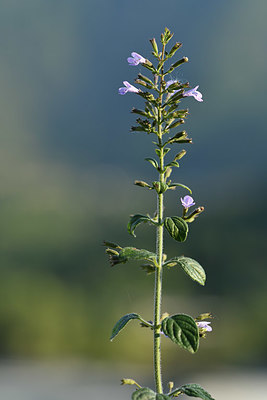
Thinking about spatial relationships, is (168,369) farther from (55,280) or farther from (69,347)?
Result: (55,280)

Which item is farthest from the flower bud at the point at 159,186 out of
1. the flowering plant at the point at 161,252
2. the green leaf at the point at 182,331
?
the green leaf at the point at 182,331

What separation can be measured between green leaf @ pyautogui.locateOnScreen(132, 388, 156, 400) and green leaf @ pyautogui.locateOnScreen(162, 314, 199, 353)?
0.06m

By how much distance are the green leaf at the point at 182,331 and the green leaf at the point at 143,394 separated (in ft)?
0.21

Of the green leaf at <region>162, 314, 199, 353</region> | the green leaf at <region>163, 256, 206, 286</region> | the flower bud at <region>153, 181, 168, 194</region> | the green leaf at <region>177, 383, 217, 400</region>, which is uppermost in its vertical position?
the flower bud at <region>153, 181, 168, 194</region>

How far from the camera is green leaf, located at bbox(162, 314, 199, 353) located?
48 cm

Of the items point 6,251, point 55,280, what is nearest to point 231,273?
point 55,280

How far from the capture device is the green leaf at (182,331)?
480mm

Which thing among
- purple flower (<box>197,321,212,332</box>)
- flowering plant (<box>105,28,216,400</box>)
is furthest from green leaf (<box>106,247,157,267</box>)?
purple flower (<box>197,321,212,332</box>)

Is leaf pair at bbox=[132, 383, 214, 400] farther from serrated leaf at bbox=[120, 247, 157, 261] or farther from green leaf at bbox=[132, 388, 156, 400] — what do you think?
serrated leaf at bbox=[120, 247, 157, 261]

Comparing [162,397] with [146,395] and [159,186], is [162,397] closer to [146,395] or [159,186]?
[146,395]

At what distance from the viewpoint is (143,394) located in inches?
19.3

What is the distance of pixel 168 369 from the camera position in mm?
1863

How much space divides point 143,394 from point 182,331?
0.07 m

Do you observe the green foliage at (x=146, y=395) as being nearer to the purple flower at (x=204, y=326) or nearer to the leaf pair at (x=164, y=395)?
the leaf pair at (x=164, y=395)
